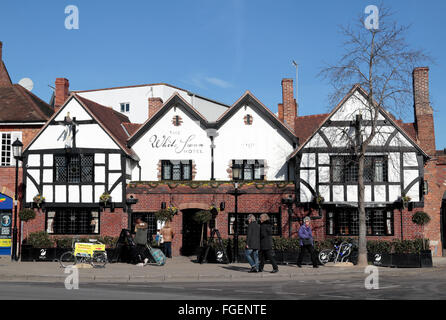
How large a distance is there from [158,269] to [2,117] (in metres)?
14.4

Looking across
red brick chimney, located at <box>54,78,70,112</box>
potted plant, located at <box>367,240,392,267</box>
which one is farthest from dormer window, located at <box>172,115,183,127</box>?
potted plant, located at <box>367,240,392,267</box>

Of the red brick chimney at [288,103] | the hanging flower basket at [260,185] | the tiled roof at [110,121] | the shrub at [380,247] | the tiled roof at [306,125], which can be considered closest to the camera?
the shrub at [380,247]

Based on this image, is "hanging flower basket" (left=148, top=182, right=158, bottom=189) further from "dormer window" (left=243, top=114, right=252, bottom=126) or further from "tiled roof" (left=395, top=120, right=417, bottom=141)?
"tiled roof" (left=395, top=120, right=417, bottom=141)

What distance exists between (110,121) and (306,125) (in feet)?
34.5

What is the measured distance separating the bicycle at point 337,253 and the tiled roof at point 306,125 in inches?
257

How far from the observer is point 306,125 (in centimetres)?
2842

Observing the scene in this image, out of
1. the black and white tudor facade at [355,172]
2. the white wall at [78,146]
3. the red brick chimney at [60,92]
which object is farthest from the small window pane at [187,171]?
the red brick chimney at [60,92]

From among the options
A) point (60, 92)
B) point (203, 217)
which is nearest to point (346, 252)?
point (203, 217)

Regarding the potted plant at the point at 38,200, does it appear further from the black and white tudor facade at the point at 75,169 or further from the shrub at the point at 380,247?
the shrub at the point at 380,247

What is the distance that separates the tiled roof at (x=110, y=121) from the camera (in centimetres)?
2619

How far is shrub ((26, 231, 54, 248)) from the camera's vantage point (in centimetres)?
2420

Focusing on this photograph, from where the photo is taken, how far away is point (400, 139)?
24375 millimetres
